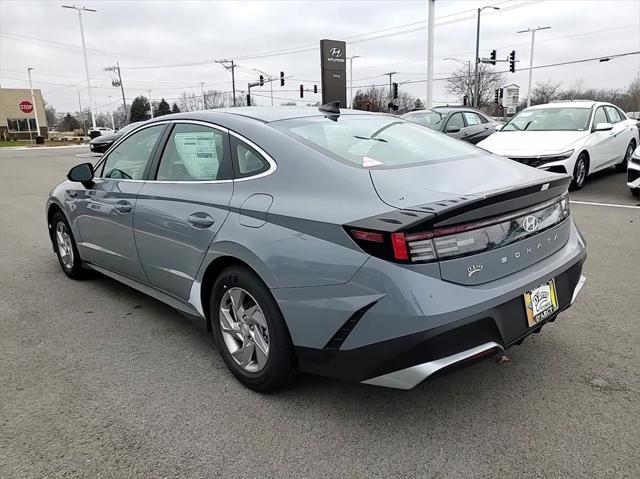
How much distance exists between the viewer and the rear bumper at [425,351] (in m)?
2.23

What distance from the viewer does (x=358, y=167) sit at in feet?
8.73

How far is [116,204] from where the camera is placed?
3.96m

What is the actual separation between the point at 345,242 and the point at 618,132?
10784mm

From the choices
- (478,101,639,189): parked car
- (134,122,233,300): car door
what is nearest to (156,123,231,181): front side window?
(134,122,233,300): car door

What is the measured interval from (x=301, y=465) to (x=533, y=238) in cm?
158

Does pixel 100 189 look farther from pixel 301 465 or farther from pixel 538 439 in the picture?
pixel 538 439

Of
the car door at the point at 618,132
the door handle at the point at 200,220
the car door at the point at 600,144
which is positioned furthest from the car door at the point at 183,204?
the car door at the point at 618,132

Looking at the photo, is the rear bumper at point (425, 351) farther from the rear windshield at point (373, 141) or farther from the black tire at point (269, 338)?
the rear windshield at point (373, 141)

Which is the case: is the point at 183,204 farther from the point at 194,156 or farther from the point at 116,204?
the point at 116,204

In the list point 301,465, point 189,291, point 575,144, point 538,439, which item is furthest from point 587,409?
point 575,144

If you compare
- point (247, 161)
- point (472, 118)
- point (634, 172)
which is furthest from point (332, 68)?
point (247, 161)

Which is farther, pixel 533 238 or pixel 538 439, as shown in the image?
pixel 533 238

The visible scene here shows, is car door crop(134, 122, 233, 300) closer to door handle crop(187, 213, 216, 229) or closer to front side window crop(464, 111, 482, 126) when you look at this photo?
door handle crop(187, 213, 216, 229)

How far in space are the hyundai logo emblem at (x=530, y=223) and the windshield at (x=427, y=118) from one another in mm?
10520
